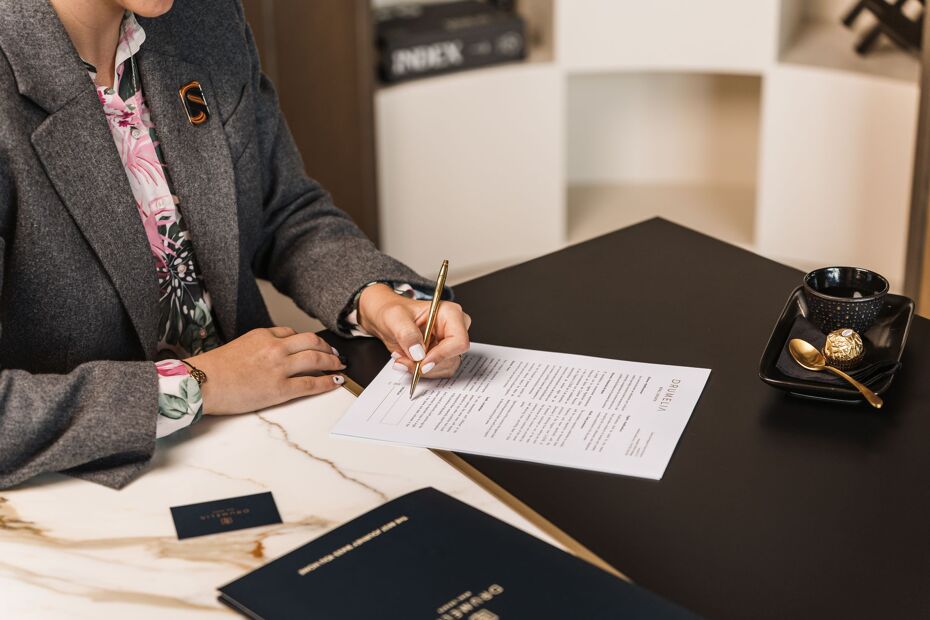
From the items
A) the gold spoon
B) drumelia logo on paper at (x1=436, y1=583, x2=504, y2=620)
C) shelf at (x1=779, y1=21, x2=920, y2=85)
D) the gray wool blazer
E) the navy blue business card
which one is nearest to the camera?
drumelia logo on paper at (x1=436, y1=583, x2=504, y2=620)

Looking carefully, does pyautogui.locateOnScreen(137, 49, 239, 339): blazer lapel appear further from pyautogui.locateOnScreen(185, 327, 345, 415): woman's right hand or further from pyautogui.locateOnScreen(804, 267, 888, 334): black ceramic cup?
pyautogui.locateOnScreen(804, 267, 888, 334): black ceramic cup

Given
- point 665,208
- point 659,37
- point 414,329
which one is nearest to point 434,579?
point 414,329

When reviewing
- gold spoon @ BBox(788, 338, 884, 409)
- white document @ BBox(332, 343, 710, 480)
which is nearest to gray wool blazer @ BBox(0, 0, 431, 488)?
white document @ BBox(332, 343, 710, 480)

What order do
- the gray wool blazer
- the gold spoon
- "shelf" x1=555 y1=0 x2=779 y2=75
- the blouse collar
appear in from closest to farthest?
the gray wool blazer → the gold spoon → the blouse collar → "shelf" x1=555 y1=0 x2=779 y2=75

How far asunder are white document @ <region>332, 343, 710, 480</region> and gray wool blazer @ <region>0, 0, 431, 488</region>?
222 millimetres

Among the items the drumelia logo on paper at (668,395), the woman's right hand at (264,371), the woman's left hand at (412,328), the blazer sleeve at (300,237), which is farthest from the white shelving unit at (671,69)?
the drumelia logo on paper at (668,395)

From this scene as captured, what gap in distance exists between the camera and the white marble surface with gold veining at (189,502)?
90cm

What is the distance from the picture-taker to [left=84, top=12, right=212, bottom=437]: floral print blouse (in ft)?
4.63

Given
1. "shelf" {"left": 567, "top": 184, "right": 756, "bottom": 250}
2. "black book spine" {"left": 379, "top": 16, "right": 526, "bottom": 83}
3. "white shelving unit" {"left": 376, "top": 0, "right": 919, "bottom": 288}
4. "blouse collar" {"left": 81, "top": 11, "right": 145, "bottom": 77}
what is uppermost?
"blouse collar" {"left": 81, "top": 11, "right": 145, "bottom": 77}

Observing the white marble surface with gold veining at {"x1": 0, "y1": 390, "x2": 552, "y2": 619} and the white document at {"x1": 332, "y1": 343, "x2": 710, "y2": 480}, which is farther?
the white document at {"x1": 332, "y1": 343, "x2": 710, "y2": 480}

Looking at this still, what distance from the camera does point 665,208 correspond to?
3719 millimetres

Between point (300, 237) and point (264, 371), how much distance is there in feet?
1.39

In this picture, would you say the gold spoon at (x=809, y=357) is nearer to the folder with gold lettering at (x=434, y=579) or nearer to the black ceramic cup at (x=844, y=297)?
the black ceramic cup at (x=844, y=297)

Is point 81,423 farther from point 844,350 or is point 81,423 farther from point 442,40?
point 442,40
